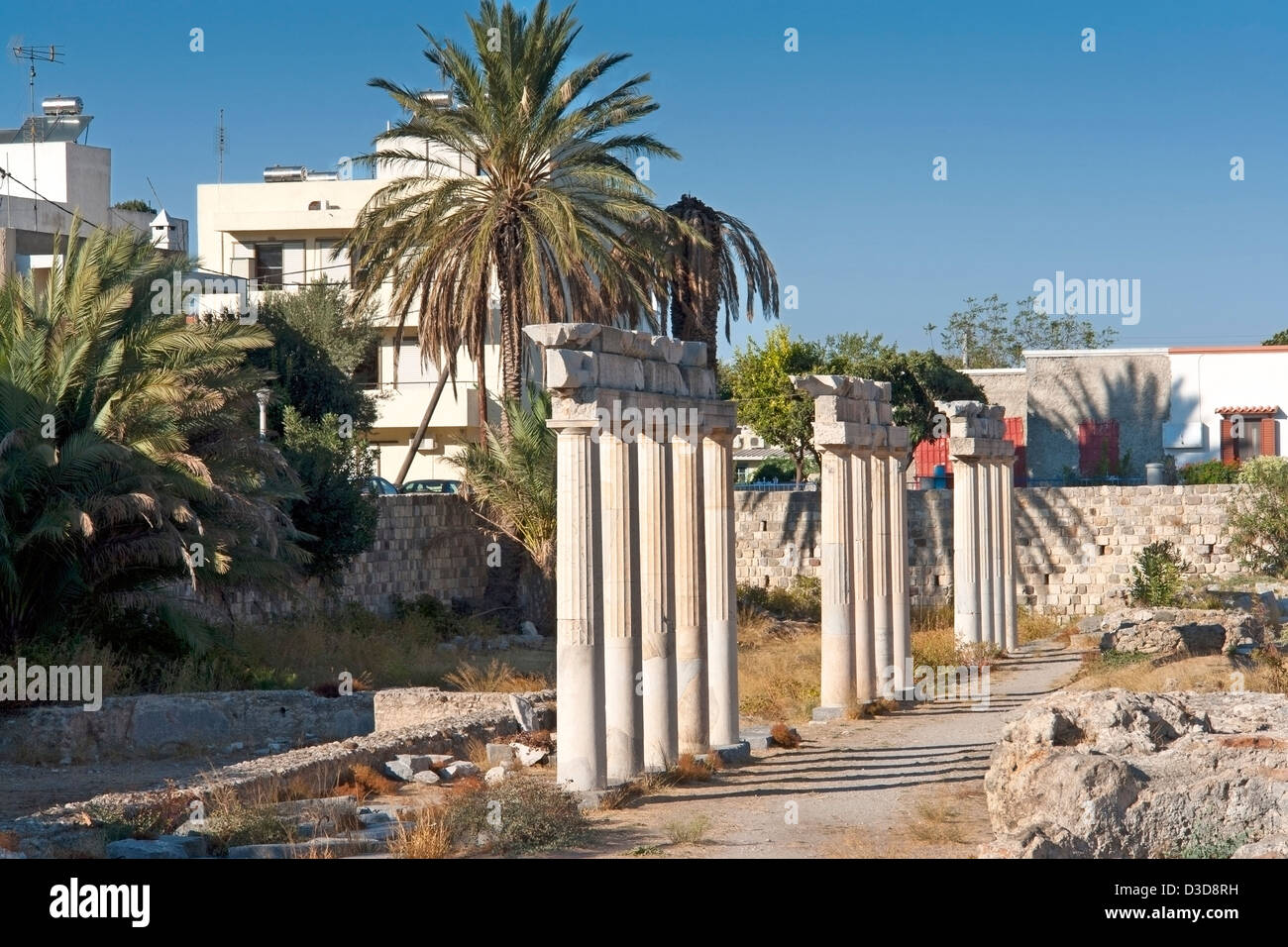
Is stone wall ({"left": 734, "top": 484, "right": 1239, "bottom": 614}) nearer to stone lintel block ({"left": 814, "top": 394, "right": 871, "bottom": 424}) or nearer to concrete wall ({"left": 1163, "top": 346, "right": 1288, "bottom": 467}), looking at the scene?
concrete wall ({"left": 1163, "top": 346, "right": 1288, "bottom": 467})

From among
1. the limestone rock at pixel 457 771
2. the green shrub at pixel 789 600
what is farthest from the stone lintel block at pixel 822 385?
the green shrub at pixel 789 600

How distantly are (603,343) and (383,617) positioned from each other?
14.7 meters

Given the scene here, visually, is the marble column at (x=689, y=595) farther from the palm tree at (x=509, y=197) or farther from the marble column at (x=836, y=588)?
the palm tree at (x=509, y=197)

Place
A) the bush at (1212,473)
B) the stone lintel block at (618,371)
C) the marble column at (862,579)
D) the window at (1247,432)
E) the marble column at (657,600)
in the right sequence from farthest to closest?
the window at (1247,432)
the bush at (1212,473)
the marble column at (862,579)
the marble column at (657,600)
the stone lintel block at (618,371)

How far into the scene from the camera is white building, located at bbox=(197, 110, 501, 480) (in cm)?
4409

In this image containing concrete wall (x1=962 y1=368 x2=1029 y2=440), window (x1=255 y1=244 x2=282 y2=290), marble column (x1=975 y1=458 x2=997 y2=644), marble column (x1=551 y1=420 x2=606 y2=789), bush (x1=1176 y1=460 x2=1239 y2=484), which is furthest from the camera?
concrete wall (x1=962 y1=368 x2=1029 y2=440)

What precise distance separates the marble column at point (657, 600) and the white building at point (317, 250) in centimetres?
2993

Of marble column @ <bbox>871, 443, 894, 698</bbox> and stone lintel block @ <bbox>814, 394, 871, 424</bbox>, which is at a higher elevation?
stone lintel block @ <bbox>814, 394, 871, 424</bbox>

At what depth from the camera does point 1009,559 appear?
88.1ft

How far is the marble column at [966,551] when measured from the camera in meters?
24.9

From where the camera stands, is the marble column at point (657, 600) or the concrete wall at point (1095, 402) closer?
the marble column at point (657, 600)

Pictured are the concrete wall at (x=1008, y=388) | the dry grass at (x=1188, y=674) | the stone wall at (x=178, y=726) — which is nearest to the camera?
the stone wall at (x=178, y=726)

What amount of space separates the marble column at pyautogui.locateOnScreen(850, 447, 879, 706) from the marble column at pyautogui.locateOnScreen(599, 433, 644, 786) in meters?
6.07

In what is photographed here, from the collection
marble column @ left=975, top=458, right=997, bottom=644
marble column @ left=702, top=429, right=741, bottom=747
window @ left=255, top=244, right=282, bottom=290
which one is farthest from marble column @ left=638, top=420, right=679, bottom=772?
window @ left=255, top=244, right=282, bottom=290
